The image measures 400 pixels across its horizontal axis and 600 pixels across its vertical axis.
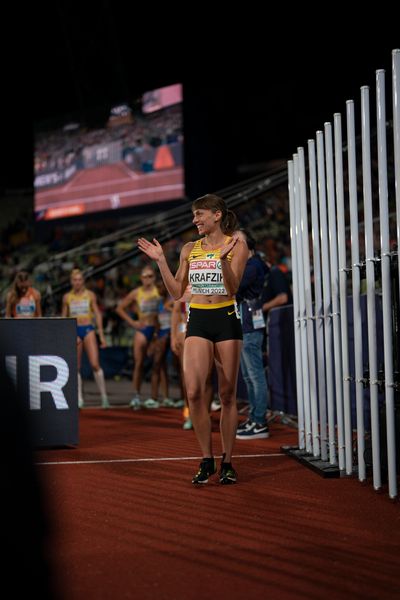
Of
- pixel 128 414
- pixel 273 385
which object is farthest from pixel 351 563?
pixel 128 414

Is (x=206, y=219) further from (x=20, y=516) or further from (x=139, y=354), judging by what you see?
(x=139, y=354)

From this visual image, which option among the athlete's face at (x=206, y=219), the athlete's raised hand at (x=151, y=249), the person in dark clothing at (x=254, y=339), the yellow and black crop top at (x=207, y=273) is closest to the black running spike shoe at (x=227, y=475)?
the yellow and black crop top at (x=207, y=273)

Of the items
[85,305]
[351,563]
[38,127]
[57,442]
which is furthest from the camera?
[38,127]

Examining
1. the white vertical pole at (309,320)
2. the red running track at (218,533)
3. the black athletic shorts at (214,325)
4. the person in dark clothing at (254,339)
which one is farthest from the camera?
the person in dark clothing at (254,339)

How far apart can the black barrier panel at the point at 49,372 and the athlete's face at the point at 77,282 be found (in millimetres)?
4992

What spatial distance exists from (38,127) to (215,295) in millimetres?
22757

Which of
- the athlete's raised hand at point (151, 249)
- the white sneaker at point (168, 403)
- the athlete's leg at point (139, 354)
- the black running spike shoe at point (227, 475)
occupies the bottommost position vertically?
the white sneaker at point (168, 403)

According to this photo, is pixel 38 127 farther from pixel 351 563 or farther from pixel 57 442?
pixel 351 563

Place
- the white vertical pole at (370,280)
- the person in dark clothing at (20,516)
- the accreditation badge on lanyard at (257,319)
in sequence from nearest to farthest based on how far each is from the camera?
the person in dark clothing at (20,516) < the white vertical pole at (370,280) < the accreditation badge on lanyard at (257,319)

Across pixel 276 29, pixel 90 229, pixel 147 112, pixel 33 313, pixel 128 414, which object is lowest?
pixel 128 414

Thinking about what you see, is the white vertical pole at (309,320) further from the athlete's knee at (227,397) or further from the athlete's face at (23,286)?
the athlete's face at (23,286)

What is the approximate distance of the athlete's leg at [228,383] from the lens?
6062mm

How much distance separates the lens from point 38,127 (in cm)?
2730

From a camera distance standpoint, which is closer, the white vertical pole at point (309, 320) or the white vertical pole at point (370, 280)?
the white vertical pole at point (370, 280)
